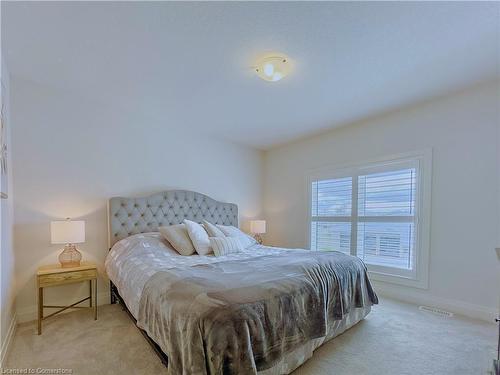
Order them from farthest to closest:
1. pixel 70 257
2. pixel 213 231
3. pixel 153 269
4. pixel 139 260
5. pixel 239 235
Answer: pixel 239 235
pixel 213 231
pixel 70 257
pixel 139 260
pixel 153 269

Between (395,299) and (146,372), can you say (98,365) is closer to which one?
(146,372)

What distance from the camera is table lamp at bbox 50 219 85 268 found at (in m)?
2.53

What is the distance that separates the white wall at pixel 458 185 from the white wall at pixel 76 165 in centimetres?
Result: 299

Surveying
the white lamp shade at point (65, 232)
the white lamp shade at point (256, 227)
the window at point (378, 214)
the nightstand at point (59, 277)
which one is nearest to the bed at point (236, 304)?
the nightstand at point (59, 277)

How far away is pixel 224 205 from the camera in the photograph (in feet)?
14.1

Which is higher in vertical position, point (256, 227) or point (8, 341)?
point (256, 227)

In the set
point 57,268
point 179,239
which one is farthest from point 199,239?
point 57,268

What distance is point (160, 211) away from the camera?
353 cm

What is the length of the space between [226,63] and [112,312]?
2.89 m

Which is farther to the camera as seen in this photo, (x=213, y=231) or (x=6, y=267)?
(x=213, y=231)

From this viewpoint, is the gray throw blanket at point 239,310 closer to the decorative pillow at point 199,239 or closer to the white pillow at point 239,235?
the decorative pillow at point 199,239

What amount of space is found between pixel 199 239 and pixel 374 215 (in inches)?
95.0

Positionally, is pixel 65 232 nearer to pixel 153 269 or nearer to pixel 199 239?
pixel 153 269

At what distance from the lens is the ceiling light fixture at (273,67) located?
7.21 feet
